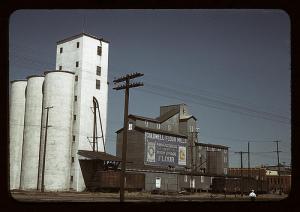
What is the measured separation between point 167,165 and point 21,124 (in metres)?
22.0

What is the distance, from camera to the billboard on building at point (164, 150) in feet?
184

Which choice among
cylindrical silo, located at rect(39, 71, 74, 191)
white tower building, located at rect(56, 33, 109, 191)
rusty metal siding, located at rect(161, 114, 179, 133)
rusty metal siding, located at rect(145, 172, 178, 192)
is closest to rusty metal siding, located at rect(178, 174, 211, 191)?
rusty metal siding, located at rect(145, 172, 178, 192)

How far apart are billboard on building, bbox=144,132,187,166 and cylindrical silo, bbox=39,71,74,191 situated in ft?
44.1

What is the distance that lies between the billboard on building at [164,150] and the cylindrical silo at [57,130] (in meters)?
13.4

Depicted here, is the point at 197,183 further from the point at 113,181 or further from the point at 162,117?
the point at 113,181

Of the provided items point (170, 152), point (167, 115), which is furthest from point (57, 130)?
point (167, 115)

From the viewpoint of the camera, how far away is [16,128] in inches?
1996

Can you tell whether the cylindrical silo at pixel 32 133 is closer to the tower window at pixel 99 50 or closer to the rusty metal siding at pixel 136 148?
the tower window at pixel 99 50

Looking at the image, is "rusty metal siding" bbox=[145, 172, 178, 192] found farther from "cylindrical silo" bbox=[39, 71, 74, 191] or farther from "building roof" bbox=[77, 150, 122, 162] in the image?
"cylindrical silo" bbox=[39, 71, 74, 191]

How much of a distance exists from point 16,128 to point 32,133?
435 centimetres

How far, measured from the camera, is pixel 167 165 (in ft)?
191

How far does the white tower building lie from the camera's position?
4634cm
